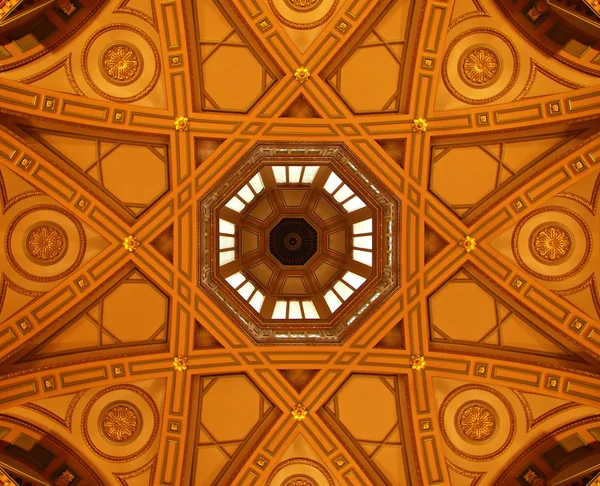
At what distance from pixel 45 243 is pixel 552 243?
50.0 feet

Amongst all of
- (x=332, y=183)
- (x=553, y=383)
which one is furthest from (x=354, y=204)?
(x=553, y=383)

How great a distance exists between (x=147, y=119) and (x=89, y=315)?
246 inches

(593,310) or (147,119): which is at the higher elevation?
(147,119)

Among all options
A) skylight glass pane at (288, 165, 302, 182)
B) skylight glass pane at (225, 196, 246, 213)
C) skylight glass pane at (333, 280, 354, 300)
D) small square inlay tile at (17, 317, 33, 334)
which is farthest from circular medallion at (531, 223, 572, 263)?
small square inlay tile at (17, 317, 33, 334)

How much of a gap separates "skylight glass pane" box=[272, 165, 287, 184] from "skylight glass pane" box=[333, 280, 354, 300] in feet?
14.0

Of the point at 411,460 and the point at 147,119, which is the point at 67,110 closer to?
the point at 147,119

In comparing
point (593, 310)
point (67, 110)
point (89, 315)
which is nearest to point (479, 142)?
point (593, 310)

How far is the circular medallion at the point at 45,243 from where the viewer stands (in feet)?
48.8

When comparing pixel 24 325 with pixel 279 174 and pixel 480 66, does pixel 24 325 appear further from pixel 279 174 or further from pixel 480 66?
pixel 480 66

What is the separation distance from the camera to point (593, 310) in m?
15.0

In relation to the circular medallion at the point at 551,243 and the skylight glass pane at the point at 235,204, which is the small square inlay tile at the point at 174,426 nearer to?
the skylight glass pane at the point at 235,204

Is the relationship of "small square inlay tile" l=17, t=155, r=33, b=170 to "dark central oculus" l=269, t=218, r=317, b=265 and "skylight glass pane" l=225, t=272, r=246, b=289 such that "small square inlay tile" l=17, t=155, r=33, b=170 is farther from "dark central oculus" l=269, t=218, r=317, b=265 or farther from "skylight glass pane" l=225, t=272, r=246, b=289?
"dark central oculus" l=269, t=218, r=317, b=265

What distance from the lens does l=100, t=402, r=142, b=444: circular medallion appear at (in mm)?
15625

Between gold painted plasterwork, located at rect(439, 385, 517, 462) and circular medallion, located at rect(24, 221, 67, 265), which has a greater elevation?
circular medallion, located at rect(24, 221, 67, 265)
